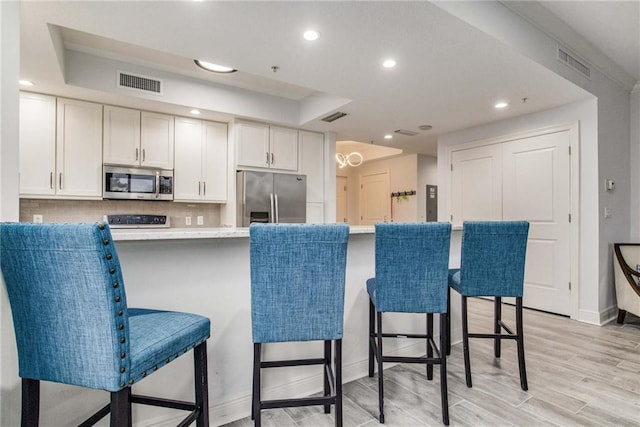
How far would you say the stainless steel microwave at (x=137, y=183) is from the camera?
3473 mm

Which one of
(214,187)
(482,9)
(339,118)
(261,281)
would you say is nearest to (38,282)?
(261,281)

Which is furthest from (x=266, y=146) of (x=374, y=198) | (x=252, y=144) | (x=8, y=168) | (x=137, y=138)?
(x=374, y=198)

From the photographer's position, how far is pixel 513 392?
2.03 m

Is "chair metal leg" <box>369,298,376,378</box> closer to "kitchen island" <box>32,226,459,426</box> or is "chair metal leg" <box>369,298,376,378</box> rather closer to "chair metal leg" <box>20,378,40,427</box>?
"kitchen island" <box>32,226,459,426</box>

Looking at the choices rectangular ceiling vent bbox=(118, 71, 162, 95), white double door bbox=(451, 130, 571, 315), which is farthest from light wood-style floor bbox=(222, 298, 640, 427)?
rectangular ceiling vent bbox=(118, 71, 162, 95)

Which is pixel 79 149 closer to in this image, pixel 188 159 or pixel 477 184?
pixel 188 159

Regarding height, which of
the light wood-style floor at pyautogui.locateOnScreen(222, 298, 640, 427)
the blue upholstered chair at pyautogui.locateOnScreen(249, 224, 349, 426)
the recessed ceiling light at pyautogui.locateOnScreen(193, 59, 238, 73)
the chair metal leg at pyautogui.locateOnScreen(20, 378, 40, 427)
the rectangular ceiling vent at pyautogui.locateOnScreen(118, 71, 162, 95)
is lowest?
the light wood-style floor at pyautogui.locateOnScreen(222, 298, 640, 427)

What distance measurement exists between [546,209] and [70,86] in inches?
200

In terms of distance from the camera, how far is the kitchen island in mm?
1421

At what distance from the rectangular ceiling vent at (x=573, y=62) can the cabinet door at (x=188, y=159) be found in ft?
12.4

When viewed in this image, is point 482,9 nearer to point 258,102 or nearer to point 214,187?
point 258,102

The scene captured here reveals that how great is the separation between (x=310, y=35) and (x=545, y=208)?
10.7 feet

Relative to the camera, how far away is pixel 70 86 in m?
3.01

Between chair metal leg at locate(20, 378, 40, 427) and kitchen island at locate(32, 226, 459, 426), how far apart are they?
352mm
